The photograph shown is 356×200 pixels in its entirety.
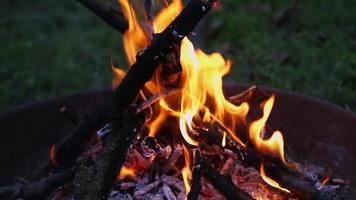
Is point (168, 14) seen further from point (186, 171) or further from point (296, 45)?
point (296, 45)

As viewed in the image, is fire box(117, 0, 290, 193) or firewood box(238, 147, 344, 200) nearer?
firewood box(238, 147, 344, 200)

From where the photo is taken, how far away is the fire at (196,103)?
2273 mm

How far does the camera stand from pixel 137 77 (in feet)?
7.04

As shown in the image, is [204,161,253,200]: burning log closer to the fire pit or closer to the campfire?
the campfire

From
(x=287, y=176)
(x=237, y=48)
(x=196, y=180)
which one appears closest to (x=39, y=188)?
(x=196, y=180)

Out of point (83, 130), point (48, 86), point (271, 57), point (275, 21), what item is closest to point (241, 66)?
point (271, 57)

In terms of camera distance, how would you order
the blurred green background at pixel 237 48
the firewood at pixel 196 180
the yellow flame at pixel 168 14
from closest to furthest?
the firewood at pixel 196 180
the yellow flame at pixel 168 14
the blurred green background at pixel 237 48

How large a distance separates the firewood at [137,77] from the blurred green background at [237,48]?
5.00 ft

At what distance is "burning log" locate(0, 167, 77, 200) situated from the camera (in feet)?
7.82

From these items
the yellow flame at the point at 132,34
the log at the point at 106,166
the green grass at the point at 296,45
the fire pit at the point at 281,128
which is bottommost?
the green grass at the point at 296,45

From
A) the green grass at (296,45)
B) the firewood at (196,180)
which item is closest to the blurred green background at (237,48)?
the green grass at (296,45)

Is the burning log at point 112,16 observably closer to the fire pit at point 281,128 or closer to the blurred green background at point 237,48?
the fire pit at point 281,128

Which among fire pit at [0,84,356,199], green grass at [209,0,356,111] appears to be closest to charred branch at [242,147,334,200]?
fire pit at [0,84,356,199]

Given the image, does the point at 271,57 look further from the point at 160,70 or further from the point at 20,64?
the point at 20,64
